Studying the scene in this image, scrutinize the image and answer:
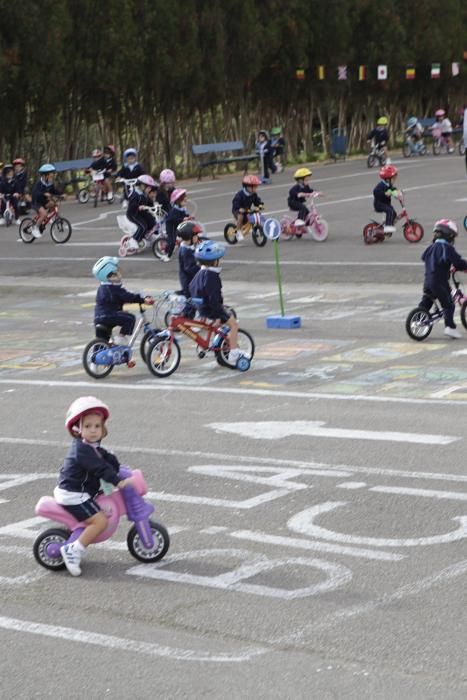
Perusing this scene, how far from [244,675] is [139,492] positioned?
237 centimetres

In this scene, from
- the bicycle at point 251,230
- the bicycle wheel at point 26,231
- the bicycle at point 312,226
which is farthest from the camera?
the bicycle wheel at point 26,231

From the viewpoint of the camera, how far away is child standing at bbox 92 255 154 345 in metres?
17.4

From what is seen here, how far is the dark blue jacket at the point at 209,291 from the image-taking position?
17.2 m

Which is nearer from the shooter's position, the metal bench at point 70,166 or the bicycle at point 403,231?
the bicycle at point 403,231

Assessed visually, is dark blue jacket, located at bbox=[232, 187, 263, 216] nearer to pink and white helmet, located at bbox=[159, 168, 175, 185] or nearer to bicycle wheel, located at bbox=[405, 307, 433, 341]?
pink and white helmet, located at bbox=[159, 168, 175, 185]

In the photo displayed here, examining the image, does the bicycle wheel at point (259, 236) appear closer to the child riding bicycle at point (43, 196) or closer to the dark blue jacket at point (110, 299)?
the child riding bicycle at point (43, 196)

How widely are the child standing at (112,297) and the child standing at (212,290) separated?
2.19 ft

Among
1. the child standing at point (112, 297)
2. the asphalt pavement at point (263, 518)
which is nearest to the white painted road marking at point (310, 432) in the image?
the asphalt pavement at point (263, 518)

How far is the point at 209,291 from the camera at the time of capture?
17.2 meters

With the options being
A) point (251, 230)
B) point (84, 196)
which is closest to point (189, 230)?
point (251, 230)

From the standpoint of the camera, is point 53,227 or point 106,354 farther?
point 53,227

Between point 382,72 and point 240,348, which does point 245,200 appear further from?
point 382,72

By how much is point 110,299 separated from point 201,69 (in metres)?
36.6

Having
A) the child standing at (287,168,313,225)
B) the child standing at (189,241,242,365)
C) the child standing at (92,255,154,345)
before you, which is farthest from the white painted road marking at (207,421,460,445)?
the child standing at (287,168,313,225)
